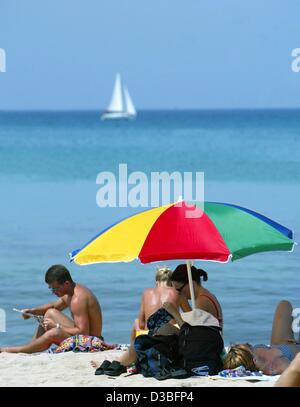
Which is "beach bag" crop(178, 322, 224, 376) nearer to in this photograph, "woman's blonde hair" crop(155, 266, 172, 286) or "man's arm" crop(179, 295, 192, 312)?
"man's arm" crop(179, 295, 192, 312)

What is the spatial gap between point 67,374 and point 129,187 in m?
25.0

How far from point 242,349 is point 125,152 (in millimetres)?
46835

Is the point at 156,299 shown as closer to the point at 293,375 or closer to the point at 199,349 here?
the point at 199,349

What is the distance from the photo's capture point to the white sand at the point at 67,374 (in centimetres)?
867

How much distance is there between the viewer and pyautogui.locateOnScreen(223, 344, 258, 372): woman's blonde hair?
8914mm

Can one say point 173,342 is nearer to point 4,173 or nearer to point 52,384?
point 52,384

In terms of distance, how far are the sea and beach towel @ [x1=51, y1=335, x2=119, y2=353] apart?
1.77 meters

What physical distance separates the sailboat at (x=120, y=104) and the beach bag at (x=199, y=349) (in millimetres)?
63526

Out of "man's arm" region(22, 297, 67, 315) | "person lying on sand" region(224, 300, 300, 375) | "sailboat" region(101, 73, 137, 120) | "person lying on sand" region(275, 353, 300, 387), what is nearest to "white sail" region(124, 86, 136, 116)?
"sailboat" region(101, 73, 137, 120)

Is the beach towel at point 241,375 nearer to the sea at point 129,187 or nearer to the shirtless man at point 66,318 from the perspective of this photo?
the shirtless man at point 66,318

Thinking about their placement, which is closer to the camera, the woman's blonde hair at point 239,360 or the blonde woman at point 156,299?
the woman's blonde hair at point 239,360

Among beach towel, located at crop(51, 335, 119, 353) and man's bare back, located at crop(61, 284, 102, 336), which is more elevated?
man's bare back, located at crop(61, 284, 102, 336)

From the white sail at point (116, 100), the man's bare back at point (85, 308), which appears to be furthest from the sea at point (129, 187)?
the man's bare back at point (85, 308)

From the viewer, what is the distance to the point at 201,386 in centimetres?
853
